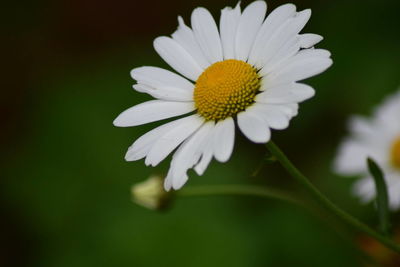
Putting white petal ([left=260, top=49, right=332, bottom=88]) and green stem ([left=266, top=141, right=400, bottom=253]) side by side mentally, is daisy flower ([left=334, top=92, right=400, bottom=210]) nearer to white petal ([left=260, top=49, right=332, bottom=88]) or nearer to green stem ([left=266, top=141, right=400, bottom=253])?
green stem ([left=266, top=141, right=400, bottom=253])

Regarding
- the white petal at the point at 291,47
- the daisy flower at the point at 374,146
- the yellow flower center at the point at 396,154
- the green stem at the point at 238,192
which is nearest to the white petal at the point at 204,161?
the white petal at the point at 291,47

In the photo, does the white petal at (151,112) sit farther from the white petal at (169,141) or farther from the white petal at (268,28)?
the white petal at (268,28)

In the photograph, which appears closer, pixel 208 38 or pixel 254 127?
pixel 254 127

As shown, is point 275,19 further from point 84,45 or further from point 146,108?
point 84,45

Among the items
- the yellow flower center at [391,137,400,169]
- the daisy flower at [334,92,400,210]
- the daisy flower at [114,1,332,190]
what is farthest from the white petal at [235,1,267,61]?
the yellow flower center at [391,137,400,169]

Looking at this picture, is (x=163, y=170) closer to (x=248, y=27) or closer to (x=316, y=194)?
(x=248, y=27)

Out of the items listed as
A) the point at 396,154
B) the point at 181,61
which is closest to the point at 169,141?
the point at 181,61

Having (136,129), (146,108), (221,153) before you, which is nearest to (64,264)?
(136,129)
